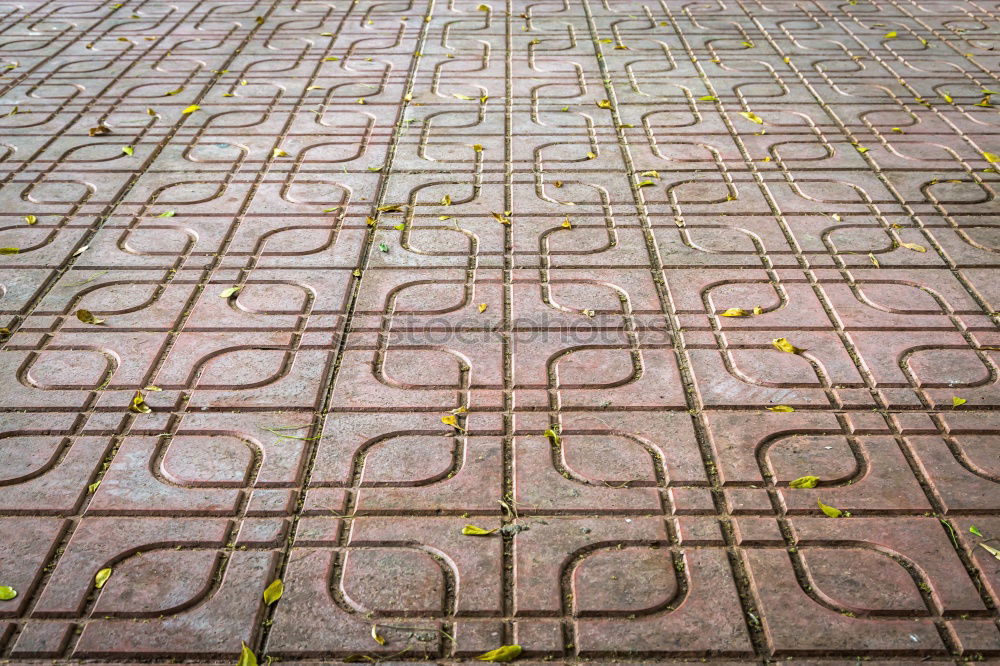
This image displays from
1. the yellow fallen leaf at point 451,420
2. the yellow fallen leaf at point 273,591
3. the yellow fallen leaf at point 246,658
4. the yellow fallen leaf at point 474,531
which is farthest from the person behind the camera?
the yellow fallen leaf at point 451,420

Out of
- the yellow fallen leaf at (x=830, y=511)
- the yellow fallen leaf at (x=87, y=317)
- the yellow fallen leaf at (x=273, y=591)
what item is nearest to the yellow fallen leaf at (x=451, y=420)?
the yellow fallen leaf at (x=273, y=591)

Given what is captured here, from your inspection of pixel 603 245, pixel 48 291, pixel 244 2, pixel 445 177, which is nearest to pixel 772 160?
pixel 603 245

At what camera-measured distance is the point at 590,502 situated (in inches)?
101

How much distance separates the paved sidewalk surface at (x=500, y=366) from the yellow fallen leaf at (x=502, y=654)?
0.14ft

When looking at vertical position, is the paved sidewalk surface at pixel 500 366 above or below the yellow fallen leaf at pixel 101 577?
below

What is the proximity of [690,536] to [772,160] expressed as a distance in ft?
9.04

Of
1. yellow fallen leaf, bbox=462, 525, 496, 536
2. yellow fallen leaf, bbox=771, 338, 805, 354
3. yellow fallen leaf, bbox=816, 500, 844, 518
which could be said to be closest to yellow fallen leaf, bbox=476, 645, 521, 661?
yellow fallen leaf, bbox=462, 525, 496, 536

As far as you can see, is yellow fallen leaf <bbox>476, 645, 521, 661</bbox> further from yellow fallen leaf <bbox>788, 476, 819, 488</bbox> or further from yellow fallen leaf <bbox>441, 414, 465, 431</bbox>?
yellow fallen leaf <bbox>788, 476, 819, 488</bbox>

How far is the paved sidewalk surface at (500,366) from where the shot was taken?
2273 millimetres

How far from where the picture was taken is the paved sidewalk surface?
7.46 feet

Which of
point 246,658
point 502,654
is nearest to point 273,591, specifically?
point 246,658

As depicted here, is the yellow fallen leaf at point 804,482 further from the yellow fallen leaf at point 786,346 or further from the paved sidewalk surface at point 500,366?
the yellow fallen leaf at point 786,346

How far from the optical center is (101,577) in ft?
7.65

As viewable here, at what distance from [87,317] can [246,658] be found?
5.79 feet
